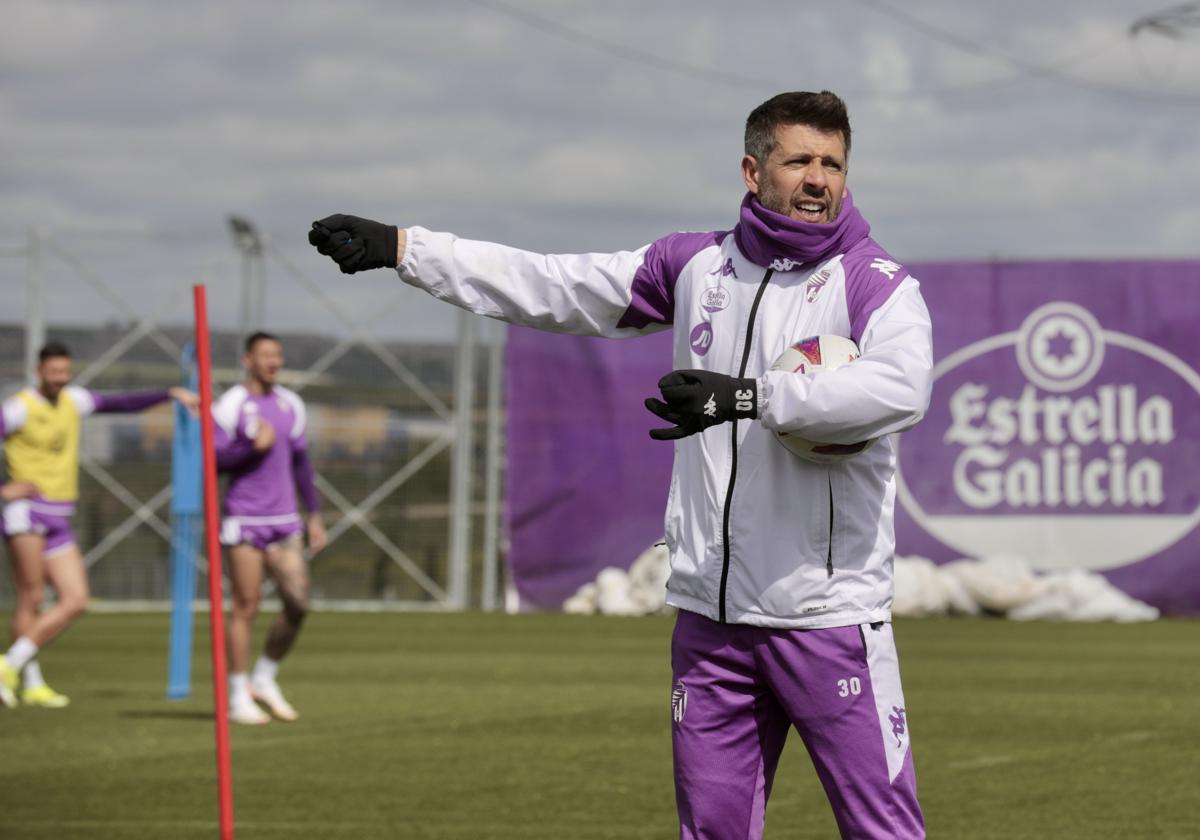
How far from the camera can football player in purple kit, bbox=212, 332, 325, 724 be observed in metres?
11.7

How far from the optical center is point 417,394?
74.3ft

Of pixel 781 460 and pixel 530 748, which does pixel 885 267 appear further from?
pixel 530 748

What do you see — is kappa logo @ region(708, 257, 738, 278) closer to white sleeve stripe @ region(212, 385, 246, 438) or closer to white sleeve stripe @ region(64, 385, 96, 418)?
white sleeve stripe @ region(212, 385, 246, 438)

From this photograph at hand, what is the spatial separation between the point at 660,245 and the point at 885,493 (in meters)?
0.79

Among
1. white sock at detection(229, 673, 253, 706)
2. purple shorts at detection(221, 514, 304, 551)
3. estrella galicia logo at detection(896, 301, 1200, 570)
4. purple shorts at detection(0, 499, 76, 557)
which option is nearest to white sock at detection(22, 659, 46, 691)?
purple shorts at detection(0, 499, 76, 557)

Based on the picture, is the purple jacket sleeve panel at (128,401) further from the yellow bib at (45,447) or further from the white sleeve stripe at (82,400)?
the yellow bib at (45,447)

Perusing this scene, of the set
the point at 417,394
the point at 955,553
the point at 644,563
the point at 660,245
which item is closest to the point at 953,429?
the point at 955,553

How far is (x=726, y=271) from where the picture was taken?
4.61 meters

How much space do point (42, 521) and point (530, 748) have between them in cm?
423

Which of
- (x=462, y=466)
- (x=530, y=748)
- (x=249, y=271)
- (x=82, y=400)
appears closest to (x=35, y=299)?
(x=249, y=271)

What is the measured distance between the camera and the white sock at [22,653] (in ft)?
40.2

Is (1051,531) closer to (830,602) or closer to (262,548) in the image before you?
(262,548)

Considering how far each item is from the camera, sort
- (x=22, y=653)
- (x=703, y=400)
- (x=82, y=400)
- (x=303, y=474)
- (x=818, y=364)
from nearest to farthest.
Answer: (x=703, y=400)
(x=818, y=364)
(x=22, y=653)
(x=303, y=474)
(x=82, y=400)

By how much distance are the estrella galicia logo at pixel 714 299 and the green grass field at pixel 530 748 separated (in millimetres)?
3532
